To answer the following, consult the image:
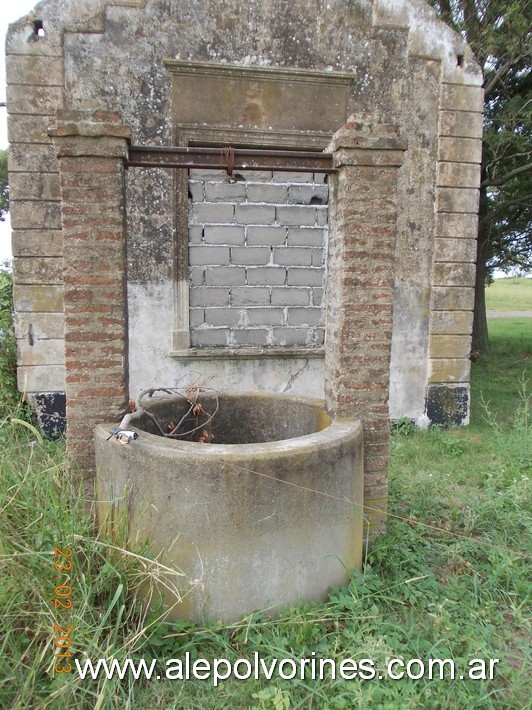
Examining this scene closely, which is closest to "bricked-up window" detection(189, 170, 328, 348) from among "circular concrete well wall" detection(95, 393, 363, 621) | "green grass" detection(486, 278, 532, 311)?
"circular concrete well wall" detection(95, 393, 363, 621)

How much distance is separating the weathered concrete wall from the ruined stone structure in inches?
0.6

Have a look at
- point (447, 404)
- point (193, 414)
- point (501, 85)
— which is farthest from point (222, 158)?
point (501, 85)

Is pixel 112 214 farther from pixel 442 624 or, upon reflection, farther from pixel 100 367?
pixel 442 624

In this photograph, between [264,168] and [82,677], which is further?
[264,168]

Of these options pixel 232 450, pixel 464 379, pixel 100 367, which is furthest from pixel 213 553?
pixel 464 379

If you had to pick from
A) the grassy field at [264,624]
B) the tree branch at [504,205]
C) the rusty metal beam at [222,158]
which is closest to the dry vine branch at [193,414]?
the grassy field at [264,624]

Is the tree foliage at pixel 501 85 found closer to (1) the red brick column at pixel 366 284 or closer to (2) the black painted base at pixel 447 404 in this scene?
(2) the black painted base at pixel 447 404

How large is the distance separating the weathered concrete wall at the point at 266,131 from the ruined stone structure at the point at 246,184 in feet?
0.05

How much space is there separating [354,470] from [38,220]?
437 cm

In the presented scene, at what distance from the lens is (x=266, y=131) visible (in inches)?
233

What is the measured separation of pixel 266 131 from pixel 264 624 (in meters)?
5.04

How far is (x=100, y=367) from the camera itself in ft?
9.68

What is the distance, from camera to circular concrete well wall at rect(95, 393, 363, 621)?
2.54 metres
